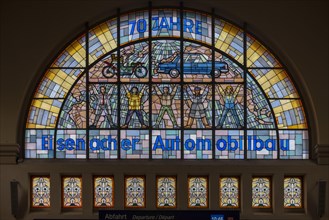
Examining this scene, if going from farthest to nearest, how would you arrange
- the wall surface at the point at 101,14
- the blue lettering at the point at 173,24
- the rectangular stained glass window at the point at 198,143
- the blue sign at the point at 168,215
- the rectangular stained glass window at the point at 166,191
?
the blue lettering at the point at 173,24 < the rectangular stained glass window at the point at 198,143 < the rectangular stained glass window at the point at 166,191 < the wall surface at the point at 101,14 < the blue sign at the point at 168,215

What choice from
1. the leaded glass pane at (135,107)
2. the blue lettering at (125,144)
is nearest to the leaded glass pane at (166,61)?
the leaded glass pane at (135,107)

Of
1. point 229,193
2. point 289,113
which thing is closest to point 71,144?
point 229,193

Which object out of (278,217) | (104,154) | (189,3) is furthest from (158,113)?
(278,217)

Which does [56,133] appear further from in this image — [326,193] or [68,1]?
[326,193]

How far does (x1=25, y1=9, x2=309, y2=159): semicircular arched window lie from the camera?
15570 mm

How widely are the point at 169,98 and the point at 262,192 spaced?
10.5 ft

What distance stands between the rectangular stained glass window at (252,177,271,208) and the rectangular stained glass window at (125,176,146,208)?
271 centimetres

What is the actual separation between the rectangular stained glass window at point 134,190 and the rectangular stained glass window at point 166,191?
1.27ft

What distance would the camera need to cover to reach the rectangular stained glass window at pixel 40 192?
51.0 ft

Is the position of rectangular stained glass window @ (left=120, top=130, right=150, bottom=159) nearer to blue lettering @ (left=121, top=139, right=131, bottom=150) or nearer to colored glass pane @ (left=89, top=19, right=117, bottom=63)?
blue lettering @ (left=121, top=139, right=131, bottom=150)

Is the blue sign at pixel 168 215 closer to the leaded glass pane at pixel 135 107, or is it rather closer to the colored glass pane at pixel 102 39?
the leaded glass pane at pixel 135 107

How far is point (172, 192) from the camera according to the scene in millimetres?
15484

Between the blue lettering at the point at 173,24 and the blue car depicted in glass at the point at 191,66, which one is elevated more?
the blue lettering at the point at 173,24

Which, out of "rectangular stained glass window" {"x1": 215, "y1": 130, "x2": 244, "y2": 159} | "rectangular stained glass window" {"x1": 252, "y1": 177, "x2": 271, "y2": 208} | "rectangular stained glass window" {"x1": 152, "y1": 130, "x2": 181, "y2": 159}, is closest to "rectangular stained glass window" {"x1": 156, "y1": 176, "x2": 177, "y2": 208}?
"rectangular stained glass window" {"x1": 152, "y1": 130, "x2": 181, "y2": 159}
